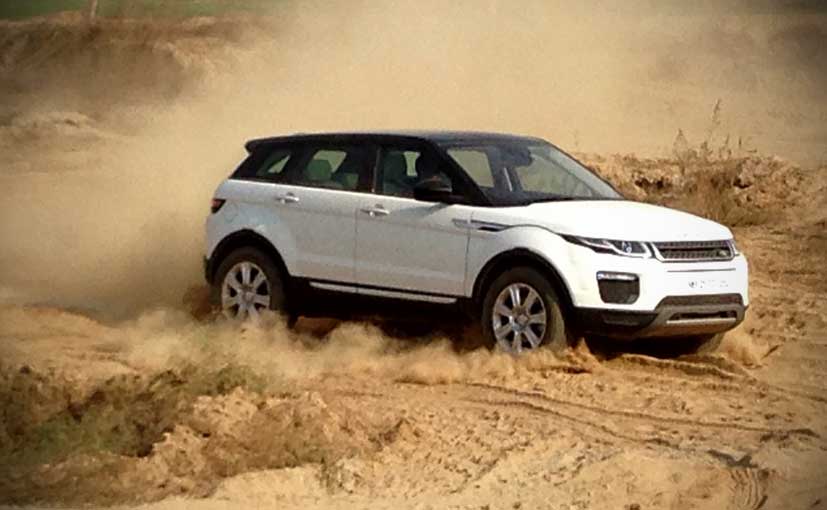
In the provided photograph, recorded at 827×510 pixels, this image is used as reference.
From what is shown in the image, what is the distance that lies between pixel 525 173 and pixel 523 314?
1400 mm

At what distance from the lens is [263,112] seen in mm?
29500

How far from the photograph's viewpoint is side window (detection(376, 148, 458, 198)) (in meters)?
14.4

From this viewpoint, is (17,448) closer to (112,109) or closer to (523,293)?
(523,293)

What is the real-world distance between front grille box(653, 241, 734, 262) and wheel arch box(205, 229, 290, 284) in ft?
9.72

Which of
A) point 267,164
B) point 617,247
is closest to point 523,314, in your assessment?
point 617,247

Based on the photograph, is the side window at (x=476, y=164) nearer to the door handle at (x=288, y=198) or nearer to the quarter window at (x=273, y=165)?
the door handle at (x=288, y=198)

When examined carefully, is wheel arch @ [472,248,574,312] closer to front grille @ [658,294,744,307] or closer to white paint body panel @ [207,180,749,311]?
white paint body panel @ [207,180,749,311]

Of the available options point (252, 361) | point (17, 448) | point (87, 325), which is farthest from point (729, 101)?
point (17, 448)

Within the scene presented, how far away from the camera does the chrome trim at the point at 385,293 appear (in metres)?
14.0

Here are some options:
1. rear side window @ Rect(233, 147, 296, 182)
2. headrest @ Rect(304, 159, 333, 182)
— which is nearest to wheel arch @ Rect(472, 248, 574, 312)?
headrest @ Rect(304, 159, 333, 182)

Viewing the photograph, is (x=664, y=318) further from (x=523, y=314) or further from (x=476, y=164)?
(x=476, y=164)

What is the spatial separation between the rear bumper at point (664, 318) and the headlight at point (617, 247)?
34 centimetres

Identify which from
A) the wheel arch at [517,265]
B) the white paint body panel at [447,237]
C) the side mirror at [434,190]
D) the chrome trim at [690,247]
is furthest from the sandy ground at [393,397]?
the side mirror at [434,190]

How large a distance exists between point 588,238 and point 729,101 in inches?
705
